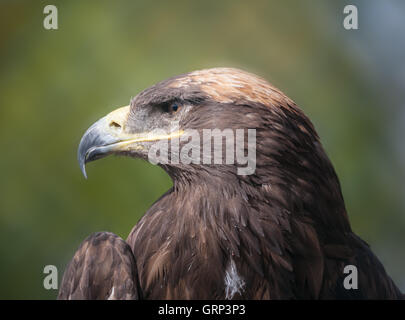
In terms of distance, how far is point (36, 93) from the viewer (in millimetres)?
3629

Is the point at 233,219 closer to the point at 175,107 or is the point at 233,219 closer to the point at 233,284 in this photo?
the point at 233,284

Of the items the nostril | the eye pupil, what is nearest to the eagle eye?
the eye pupil

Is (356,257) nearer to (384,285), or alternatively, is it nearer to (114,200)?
(384,285)

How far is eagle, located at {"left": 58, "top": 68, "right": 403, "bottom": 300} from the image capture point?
1858 mm

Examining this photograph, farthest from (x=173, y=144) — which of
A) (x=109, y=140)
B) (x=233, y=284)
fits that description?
(x=233, y=284)

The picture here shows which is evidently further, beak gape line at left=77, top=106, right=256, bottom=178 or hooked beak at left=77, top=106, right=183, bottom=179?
hooked beak at left=77, top=106, right=183, bottom=179

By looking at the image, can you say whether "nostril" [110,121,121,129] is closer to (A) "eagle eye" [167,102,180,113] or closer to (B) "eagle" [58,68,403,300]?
(B) "eagle" [58,68,403,300]

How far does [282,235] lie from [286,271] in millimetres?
116

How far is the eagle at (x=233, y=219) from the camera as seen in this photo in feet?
6.10

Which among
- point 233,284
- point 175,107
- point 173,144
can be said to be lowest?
point 233,284

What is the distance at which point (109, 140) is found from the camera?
2.04 meters

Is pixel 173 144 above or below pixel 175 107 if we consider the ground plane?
below

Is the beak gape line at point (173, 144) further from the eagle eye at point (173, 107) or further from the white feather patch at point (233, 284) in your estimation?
the white feather patch at point (233, 284)

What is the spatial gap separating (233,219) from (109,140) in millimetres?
522
